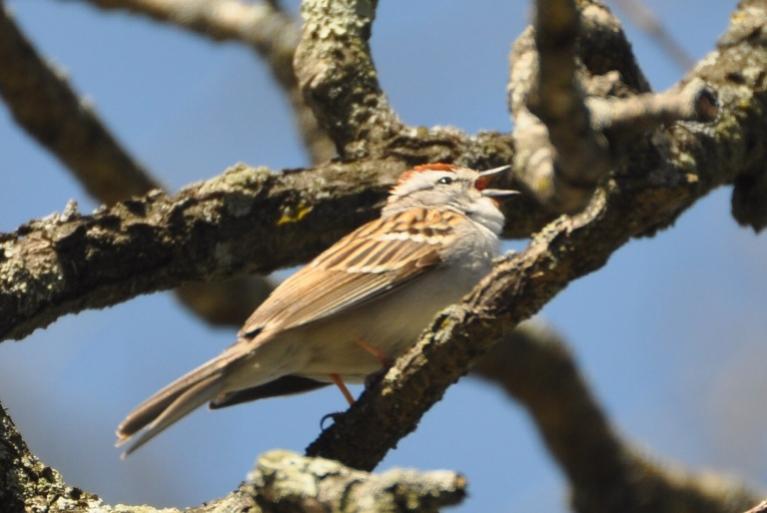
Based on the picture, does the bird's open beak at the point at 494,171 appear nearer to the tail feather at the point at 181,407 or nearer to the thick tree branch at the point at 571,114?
the tail feather at the point at 181,407

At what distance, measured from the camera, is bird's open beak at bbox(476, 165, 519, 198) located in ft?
15.2

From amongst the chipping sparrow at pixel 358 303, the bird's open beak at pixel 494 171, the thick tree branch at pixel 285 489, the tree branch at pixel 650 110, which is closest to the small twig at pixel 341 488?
the thick tree branch at pixel 285 489

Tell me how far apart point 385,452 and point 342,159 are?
1.30 m

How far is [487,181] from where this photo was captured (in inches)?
192

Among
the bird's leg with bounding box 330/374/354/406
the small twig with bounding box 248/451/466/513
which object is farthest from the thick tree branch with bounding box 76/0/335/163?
the small twig with bounding box 248/451/466/513

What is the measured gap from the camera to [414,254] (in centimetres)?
475

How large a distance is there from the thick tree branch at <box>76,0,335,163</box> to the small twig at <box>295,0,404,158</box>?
1.33 m

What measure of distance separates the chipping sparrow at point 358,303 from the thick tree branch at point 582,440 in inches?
38.9

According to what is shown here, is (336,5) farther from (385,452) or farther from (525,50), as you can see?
(385,452)

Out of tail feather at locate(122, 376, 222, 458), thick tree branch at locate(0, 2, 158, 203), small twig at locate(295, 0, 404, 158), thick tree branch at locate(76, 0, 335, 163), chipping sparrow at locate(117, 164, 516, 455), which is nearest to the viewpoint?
tail feather at locate(122, 376, 222, 458)

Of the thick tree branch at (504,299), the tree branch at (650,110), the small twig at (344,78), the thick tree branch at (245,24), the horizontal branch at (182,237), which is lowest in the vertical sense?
the tree branch at (650,110)

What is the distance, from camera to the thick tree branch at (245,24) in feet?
20.1

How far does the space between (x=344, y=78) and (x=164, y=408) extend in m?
1.38

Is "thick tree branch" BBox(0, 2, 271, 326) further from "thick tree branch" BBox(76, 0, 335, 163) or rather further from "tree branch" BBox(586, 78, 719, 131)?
"tree branch" BBox(586, 78, 719, 131)
